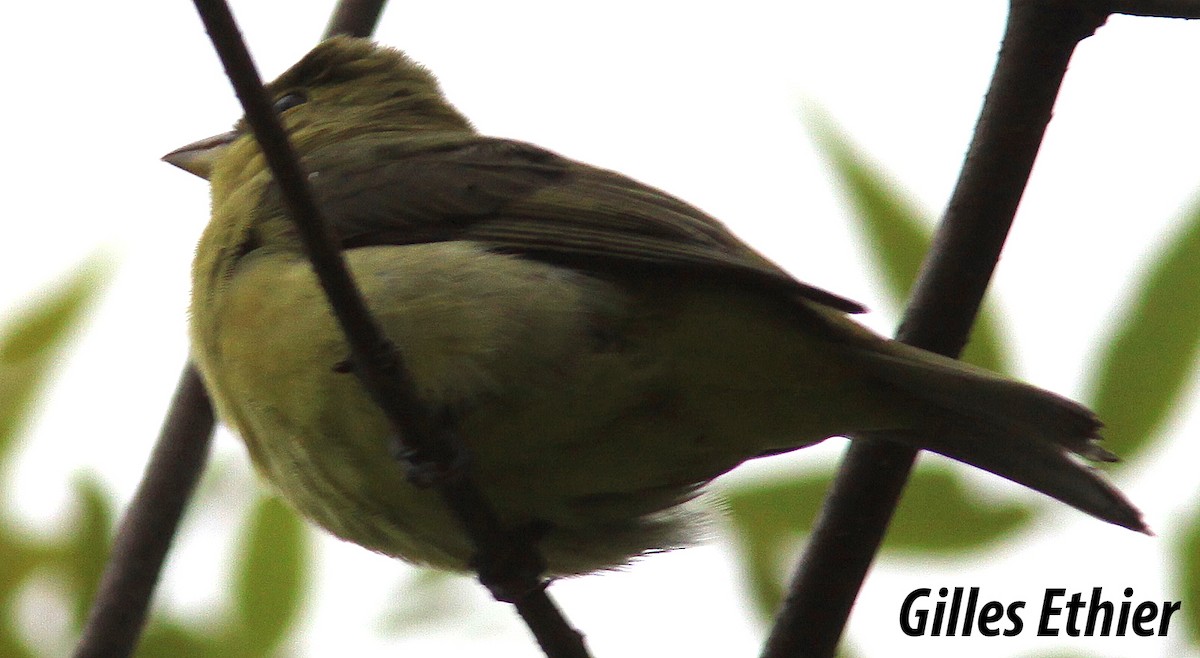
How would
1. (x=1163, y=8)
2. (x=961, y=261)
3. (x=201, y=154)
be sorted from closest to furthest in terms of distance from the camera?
(x=1163, y=8) → (x=961, y=261) → (x=201, y=154)

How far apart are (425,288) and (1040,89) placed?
131 centimetres

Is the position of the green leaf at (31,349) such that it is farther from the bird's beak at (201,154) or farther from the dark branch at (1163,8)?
the dark branch at (1163,8)

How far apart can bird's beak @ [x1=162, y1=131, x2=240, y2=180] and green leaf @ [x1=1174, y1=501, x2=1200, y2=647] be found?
3038 mm

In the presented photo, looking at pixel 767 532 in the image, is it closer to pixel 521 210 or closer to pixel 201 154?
pixel 521 210

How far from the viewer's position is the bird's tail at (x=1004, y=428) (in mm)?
2688

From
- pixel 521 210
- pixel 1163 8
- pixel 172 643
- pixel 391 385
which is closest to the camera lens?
pixel 391 385

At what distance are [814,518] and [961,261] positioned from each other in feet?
2.04

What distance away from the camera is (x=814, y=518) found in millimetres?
2963

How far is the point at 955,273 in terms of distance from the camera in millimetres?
2785

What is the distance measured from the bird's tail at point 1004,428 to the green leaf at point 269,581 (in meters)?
1.33

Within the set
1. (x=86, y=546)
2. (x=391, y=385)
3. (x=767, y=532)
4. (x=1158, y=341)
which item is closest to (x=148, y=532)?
(x=86, y=546)

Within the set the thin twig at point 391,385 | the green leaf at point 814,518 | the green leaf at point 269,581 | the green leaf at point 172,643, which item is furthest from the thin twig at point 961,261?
the green leaf at point 172,643

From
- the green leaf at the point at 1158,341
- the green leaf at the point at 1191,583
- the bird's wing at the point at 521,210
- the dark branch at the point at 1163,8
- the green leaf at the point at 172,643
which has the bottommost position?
the green leaf at the point at 172,643

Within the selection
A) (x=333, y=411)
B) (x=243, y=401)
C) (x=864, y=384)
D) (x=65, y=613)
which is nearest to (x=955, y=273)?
(x=864, y=384)
